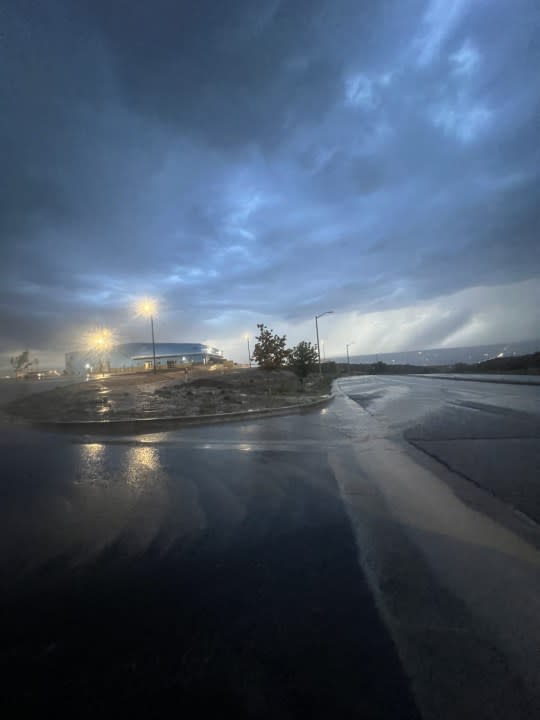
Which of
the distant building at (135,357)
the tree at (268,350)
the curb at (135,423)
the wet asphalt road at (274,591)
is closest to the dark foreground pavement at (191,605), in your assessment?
the wet asphalt road at (274,591)

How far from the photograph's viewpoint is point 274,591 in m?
2.46

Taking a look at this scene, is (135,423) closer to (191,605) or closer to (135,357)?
(191,605)

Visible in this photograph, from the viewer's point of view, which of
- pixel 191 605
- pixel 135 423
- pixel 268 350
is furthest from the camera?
pixel 268 350

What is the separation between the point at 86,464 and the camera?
6094 millimetres

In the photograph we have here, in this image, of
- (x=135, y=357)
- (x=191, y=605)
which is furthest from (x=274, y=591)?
(x=135, y=357)

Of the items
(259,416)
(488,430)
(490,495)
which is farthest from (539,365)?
(490,495)

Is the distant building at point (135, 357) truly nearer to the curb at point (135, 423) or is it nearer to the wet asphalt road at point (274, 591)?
the curb at point (135, 423)

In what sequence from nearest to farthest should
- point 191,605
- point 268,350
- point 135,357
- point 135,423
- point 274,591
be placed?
1. point 191,605
2. point 274,591
3. point 135,423
4. point 268,350
5. point 135,357

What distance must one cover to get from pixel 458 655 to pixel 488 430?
7439mm

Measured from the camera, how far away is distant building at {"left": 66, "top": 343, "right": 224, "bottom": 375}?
85062 millimetres

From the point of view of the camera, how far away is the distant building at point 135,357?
85.1 meters

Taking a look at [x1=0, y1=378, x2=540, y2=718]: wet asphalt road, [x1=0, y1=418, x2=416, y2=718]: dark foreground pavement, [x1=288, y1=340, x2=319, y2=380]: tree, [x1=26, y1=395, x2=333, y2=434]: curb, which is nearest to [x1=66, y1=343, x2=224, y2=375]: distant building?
[x1=288, y1=340, x2=319, y2=380]: tree

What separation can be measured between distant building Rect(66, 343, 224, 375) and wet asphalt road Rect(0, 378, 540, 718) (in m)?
78.0

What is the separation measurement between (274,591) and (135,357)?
10693cm
